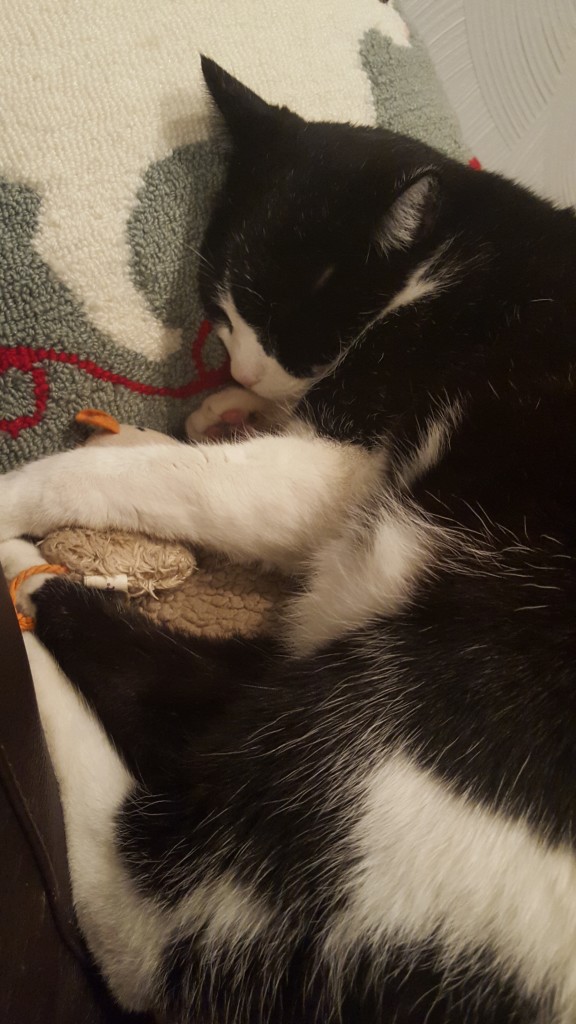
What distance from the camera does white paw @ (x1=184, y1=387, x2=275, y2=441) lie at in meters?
1.05

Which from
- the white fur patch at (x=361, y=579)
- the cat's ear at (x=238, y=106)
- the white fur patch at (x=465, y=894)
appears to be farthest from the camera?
the cat's ear at (x=238, y=106)

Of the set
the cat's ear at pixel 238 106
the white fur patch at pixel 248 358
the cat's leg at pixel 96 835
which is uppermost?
the cat's ear at pixel 238 106

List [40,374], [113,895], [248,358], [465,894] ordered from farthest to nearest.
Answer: [248,358] → [40,374] → [113,895] → [465,894]

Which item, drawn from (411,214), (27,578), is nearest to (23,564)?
(27,578)

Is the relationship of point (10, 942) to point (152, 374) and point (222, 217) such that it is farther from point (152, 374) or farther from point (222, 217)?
point (222, 217)

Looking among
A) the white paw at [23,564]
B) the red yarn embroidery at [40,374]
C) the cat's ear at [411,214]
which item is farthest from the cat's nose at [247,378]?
the white paw at [23,564]

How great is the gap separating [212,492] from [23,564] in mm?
252

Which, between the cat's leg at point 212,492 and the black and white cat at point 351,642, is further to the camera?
the cat's leg at point 212,492

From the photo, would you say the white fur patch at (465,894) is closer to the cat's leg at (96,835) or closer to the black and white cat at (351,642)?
the black and white cat at (351,642)

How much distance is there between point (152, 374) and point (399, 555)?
1.38 ft

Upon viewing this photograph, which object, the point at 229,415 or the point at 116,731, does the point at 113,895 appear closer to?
the point at 116,731

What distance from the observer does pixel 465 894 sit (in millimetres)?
574

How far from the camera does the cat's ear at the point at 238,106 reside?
900mm

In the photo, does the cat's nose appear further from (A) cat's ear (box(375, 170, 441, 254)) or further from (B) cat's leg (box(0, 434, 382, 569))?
(A) cat's ear (box(375, 170, 441, 254))
